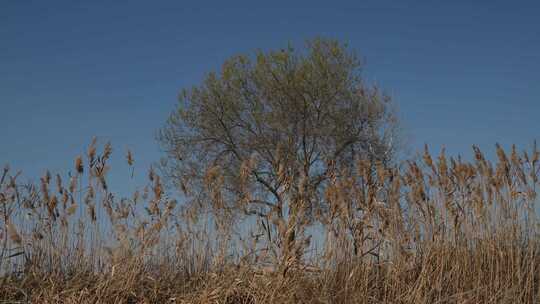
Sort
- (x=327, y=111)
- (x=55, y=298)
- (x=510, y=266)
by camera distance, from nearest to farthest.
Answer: (x=55, y=298)
(x=510, y=266)
(x=327, y=111)

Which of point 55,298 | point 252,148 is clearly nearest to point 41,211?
point 55,298

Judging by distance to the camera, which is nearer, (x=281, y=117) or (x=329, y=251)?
(x=329, y=251)

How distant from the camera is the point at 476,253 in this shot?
535cm

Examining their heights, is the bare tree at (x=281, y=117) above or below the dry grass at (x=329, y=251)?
above

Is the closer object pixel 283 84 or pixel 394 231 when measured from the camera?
pixel 394 231

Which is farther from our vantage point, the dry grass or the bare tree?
the bare tree

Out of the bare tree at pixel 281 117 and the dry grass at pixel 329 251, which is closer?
the dry grass at pixel 329 251

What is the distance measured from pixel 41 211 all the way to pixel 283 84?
12.6 m

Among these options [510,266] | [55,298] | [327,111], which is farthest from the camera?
[327,111]

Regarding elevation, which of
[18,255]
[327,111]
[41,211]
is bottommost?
[18,255]

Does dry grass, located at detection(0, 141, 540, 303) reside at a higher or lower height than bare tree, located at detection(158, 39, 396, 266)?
lower

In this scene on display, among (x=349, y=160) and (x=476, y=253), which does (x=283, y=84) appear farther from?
(x=476, y=253)

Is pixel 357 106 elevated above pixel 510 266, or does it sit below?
above

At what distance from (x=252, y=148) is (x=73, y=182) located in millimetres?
12681
